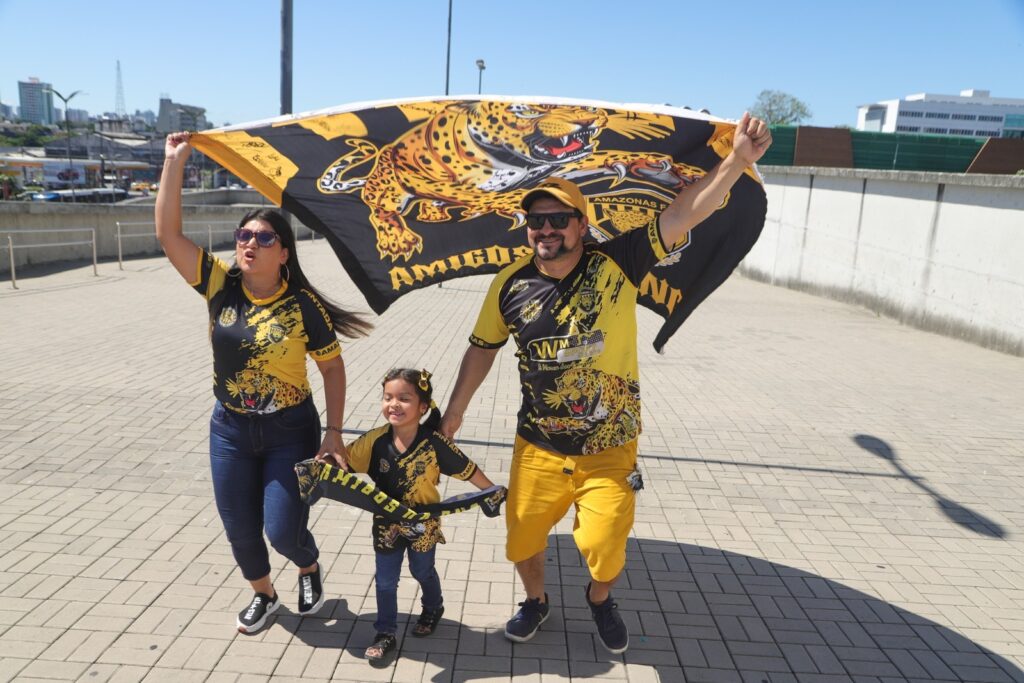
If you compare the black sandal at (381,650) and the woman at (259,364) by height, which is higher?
the woman at (259,364)

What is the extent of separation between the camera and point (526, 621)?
326 centimetres

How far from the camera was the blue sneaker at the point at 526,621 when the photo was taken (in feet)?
10.6

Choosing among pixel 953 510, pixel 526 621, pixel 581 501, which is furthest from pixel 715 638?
pixel 953 510

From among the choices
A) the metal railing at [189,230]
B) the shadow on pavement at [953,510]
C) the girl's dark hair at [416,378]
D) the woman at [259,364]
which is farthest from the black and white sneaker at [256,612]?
the metal railing at [189,230]

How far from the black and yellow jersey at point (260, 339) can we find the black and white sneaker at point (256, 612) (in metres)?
0.96

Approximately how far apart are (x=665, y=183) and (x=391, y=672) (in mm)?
2517

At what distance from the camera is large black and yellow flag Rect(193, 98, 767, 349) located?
3.11 meters

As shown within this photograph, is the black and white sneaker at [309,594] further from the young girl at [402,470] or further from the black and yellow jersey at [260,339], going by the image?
the black and yellow jersey at [260,339]

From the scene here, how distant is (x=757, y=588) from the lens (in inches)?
151

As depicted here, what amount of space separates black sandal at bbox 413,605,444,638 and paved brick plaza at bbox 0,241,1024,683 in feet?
0.13

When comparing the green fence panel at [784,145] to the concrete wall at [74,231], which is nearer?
the concrete wall at [74,231]

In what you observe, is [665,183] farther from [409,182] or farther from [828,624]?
[828,624]

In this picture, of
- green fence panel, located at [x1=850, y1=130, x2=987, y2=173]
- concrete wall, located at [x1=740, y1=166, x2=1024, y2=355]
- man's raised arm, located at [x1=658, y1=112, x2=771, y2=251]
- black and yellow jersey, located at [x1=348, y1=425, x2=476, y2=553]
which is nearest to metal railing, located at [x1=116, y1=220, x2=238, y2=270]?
concrete wall, located at [x1=740, y1=166, x2=1024, y2=355]

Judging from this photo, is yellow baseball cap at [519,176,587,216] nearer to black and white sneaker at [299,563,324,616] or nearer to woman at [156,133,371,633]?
woman at [156,133,371,633]
